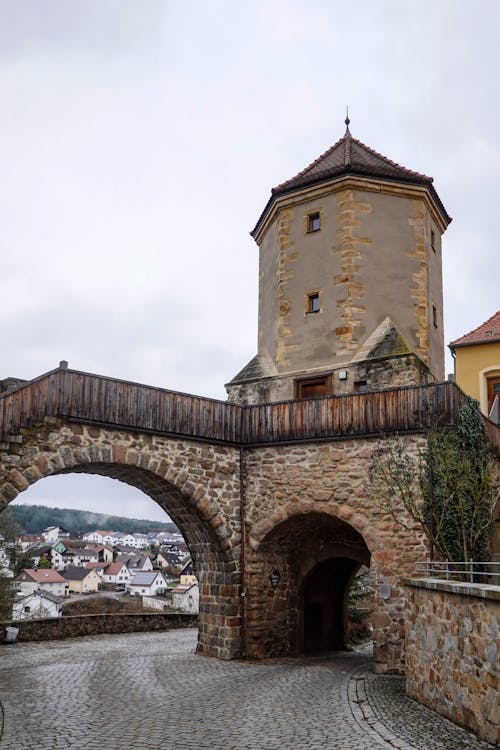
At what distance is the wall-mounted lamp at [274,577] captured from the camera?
1547 cm

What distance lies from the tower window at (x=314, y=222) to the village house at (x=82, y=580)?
2839 inches

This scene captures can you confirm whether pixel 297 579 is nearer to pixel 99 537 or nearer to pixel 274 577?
pixel 274 577

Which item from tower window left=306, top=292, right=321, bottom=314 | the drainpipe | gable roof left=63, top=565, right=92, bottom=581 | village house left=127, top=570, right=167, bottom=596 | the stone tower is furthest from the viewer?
gable roof left=63, top=565, right=92, bottom=581

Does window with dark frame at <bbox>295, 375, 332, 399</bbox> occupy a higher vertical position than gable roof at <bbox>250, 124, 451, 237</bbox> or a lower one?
lower

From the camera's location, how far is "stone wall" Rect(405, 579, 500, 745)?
7.10 meters

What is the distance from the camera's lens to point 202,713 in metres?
9.47

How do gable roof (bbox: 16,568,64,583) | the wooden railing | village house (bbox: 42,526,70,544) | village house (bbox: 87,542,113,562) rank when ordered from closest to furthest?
1. the wooden railing
2. gable roof (bbox: 16,568,64,583)
3. village house (bbox: 87,542,113,562)
4. village house (bbox: 42,526,70,544)

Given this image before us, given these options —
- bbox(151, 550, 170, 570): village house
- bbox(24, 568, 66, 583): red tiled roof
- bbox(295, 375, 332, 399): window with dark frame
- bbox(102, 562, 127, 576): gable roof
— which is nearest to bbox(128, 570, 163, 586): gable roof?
bbox(24, 568, 66, 583): red tiled roof

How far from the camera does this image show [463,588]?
7.91 m

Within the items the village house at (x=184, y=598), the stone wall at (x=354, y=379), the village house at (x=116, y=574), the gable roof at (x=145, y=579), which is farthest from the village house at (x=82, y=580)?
the stone wall at (x=354, y=379)

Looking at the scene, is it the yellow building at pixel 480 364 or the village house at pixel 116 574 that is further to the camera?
the village house at pixel 116 574

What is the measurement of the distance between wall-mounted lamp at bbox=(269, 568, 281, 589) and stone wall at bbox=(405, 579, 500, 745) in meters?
5.45

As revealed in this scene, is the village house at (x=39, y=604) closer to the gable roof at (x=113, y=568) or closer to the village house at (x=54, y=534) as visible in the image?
the gable roof at (x=113, y=568)

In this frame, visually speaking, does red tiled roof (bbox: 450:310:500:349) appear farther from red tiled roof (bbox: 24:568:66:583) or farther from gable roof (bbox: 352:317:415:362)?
red tiled roof (bbox: 24:568:66:583)
